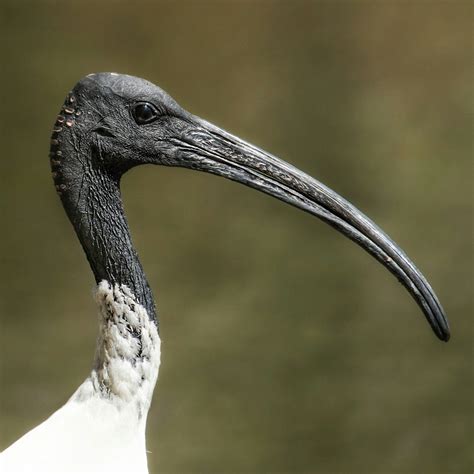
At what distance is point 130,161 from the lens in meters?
3.06

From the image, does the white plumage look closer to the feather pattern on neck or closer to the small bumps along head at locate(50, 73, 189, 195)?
the feather pattern on neck

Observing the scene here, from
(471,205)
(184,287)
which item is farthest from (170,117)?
(471,205)

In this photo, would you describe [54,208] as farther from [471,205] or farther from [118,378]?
[118,378]

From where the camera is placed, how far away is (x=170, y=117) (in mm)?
3049

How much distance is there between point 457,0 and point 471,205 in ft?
3.75

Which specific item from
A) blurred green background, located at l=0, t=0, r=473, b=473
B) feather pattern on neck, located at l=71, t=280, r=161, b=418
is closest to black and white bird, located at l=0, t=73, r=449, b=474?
feather pattern on neck, located at l=71, t=280, r=161, b=418

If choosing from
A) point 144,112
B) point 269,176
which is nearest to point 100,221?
point 144,112

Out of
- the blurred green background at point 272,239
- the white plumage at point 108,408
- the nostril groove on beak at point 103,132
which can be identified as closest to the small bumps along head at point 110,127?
the nostril groove on beak at point 103,132

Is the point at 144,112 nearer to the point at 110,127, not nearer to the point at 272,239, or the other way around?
the point at 110,127

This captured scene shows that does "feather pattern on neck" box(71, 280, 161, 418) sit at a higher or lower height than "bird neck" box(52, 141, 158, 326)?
lower

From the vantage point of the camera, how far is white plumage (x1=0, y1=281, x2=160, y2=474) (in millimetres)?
2926

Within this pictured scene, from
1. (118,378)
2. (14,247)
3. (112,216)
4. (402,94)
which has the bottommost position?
(118,378)

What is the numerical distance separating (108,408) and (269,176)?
647 millimetres

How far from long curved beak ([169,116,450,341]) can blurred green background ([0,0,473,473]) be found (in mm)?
2761
